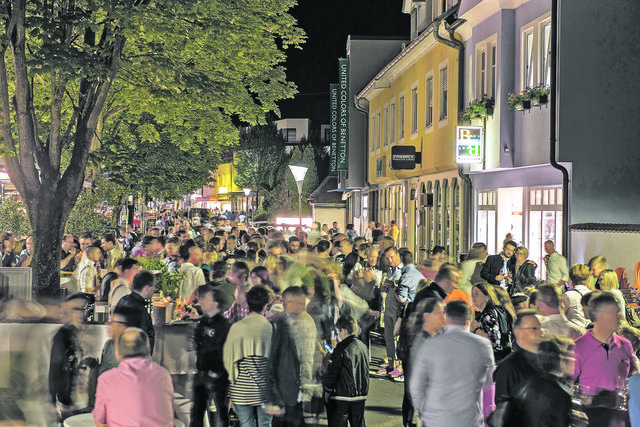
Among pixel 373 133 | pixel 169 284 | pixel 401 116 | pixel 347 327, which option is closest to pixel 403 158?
pixel 401 116

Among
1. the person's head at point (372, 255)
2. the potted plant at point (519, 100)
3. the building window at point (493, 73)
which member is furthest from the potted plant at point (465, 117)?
the person's head at point (372, 255)

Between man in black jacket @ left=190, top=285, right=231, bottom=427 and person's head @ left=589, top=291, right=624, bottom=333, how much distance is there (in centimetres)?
311

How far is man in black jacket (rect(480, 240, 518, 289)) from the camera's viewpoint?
14.2 meters

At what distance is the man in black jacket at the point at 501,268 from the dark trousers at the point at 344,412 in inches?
269

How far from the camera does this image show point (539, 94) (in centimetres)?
1733

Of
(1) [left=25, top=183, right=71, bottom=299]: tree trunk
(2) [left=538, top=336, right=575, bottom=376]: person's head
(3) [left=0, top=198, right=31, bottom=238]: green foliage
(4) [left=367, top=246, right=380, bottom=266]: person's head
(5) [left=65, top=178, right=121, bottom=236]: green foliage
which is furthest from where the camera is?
(5) [left=65, top=178, right=121, bottom=236]: green foliage

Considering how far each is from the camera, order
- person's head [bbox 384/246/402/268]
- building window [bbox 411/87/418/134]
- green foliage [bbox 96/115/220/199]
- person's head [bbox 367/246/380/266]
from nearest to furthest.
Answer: person's head [bbox 384/246/402/268], person's head [bbox 367/246/380/266], building window [bbox 411/87/418/134], green foliage [bbox 96/115/220/199]

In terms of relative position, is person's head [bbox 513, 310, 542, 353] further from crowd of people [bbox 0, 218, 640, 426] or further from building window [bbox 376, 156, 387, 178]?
building window [bbox 376, 156, 387, 178]

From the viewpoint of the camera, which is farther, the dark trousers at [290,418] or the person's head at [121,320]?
the dark trousers at [290,418]

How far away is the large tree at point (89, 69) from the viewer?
15453 mm

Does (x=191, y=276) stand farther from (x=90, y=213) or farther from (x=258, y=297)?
(x=90, y=213)

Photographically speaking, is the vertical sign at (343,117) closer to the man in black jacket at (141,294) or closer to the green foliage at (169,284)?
the green foliage at (169,284)

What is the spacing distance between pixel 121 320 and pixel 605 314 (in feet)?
12.3

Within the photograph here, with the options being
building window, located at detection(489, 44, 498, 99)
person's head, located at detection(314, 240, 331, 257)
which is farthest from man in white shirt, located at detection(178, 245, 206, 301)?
building window, located at detection(489, 44, 498, 99)
